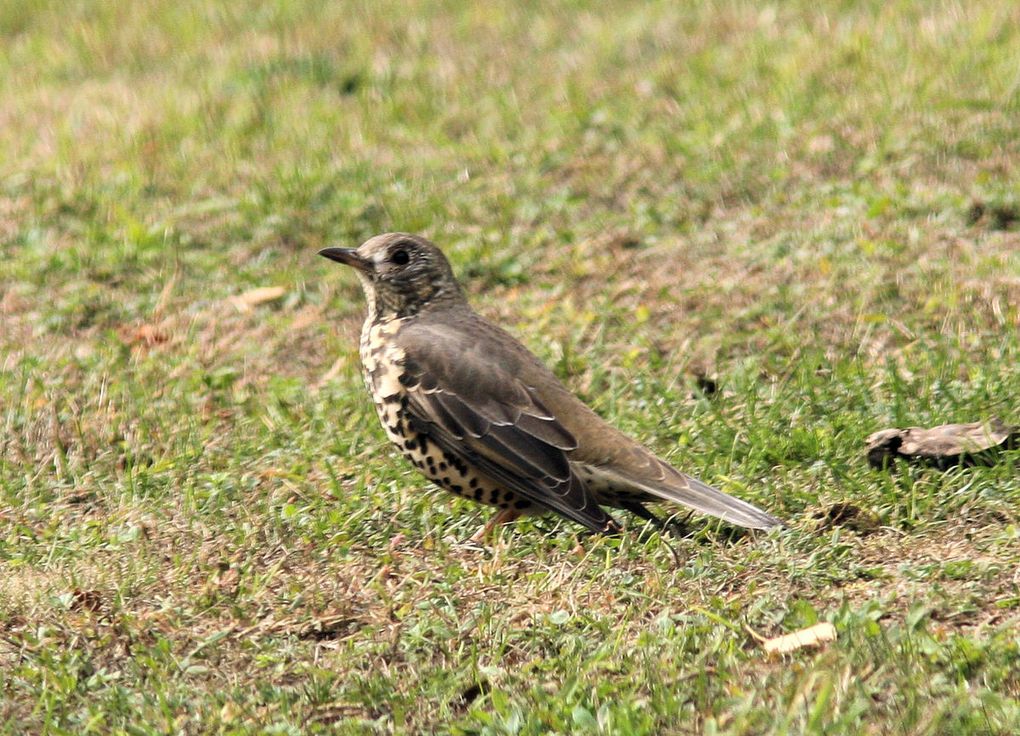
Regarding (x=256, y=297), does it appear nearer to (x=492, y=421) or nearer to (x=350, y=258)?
(x=350, y=258)

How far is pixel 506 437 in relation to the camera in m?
5.82

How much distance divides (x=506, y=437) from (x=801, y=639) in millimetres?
1699

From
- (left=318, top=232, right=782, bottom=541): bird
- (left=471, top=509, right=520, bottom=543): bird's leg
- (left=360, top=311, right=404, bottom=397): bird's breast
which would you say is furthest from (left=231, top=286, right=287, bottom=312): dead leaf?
(left=471, top=509, right=520, bottom=543): bird's leg

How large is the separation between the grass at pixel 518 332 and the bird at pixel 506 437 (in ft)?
0.58

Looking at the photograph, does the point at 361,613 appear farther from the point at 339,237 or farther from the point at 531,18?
the point at 531,18

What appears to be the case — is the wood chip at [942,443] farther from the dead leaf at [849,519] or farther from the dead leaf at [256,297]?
the dead leaf at [256,297]

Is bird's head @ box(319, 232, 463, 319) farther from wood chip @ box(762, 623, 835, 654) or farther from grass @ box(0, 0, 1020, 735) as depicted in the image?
wood chip @ box(762, 623, 835, 654)

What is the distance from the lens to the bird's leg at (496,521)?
5668 mm

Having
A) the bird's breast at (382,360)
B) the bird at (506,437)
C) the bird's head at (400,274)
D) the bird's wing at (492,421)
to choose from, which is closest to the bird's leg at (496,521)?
the bird at (506,437)

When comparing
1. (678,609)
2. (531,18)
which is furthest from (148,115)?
(678,609)

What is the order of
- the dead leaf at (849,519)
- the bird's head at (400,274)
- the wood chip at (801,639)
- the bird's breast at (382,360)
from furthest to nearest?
the bird's head at (400,274)
the bird's breast at (382,360)
the dead leaf at (849,519)
the wood chip at (801,639)

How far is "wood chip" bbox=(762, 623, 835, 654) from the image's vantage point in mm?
4422

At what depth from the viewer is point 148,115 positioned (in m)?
10.5

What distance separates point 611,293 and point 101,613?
3.82 m
